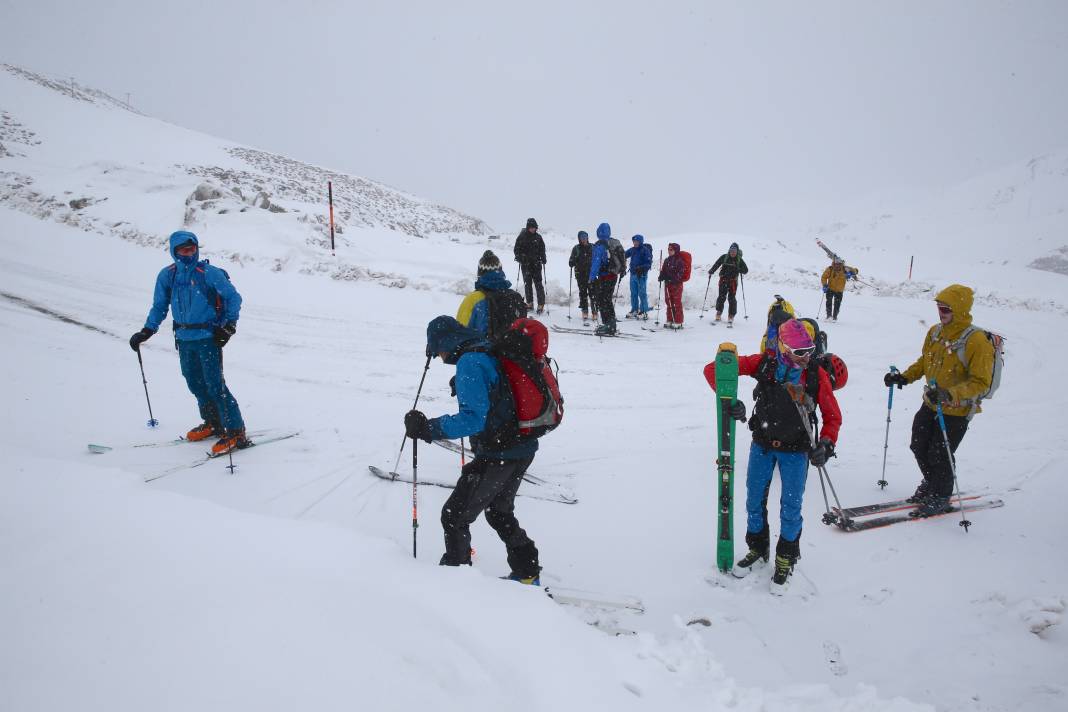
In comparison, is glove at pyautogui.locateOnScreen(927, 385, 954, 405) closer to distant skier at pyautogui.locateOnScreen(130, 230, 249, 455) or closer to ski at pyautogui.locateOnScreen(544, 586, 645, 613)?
ski at pyautogui.locateOnScreen(544, 586, 645, 613)

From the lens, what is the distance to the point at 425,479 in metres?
5.47

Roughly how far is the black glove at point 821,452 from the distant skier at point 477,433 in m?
2.11

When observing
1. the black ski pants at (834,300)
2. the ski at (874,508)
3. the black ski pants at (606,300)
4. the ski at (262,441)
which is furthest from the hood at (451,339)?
the black ski pants at (834,300)

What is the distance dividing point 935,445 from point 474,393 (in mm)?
Result: 4690

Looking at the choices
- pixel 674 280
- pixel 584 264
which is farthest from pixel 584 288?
pixel 674 280

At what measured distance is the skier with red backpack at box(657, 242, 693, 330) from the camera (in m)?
12.1

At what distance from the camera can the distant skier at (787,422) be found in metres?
3.89

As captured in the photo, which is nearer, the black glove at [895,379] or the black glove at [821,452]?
the black glove at [821,452]

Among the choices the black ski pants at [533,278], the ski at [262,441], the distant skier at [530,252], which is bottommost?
the ski at [262,441]

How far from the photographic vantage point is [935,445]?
5.09m

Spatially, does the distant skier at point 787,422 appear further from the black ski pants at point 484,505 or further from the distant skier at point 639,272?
the distant skier at point 639,272

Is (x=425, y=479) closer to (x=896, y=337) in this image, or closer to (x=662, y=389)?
(x=662, y=389)

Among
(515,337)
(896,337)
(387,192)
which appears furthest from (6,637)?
(387,192)

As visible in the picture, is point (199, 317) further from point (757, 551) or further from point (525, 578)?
point (757, 551)
